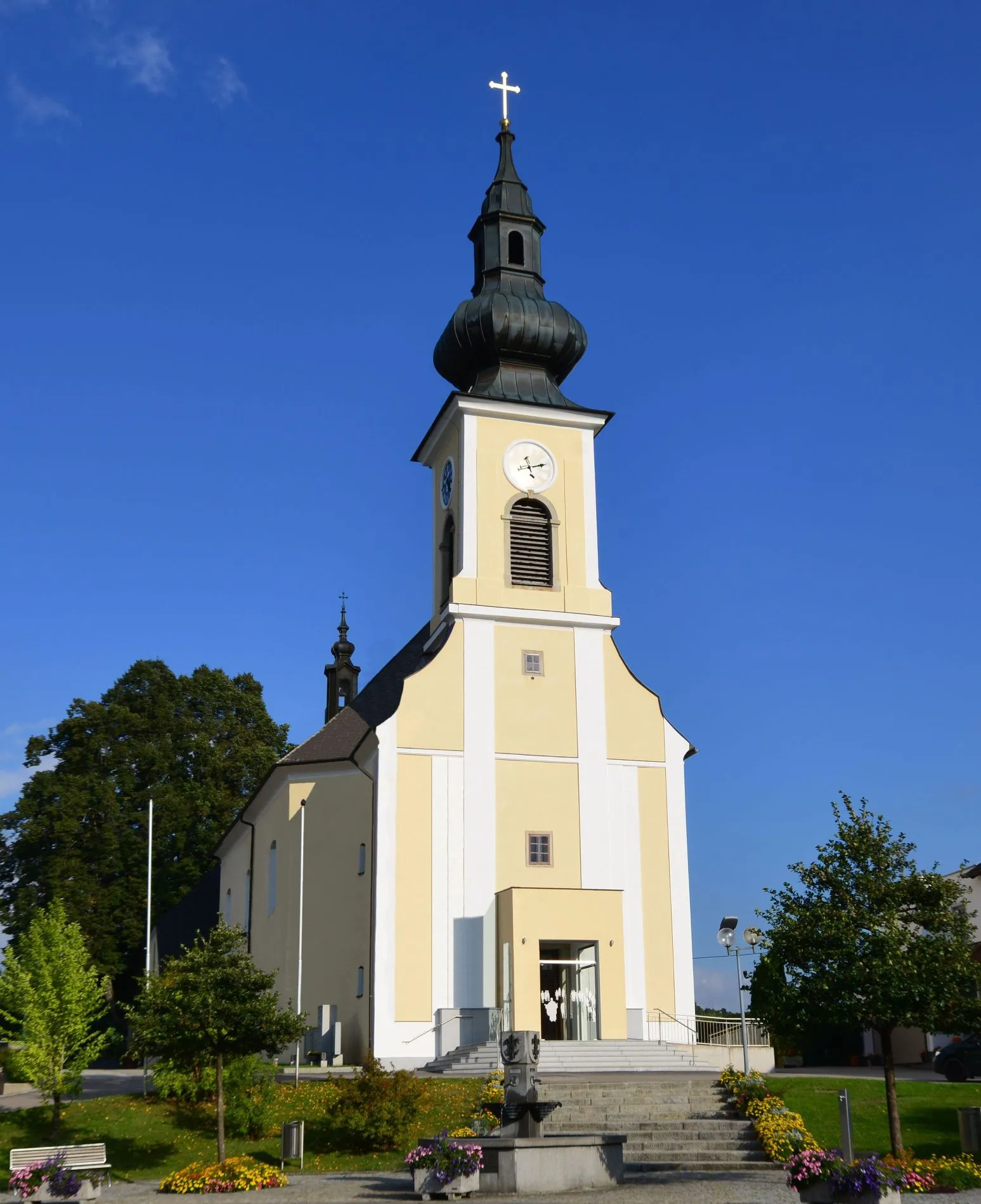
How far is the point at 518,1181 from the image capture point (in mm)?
17812

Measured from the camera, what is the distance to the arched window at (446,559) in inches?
1459

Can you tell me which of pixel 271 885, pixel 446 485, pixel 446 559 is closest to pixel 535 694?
pixel 446 559

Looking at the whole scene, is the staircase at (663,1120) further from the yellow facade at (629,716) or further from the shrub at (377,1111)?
the yellow facade at (629,716)

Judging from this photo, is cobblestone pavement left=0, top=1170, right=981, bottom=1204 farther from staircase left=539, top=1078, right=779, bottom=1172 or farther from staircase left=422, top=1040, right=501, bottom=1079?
staircase left=422, top=1040, right=501, bottom=1079

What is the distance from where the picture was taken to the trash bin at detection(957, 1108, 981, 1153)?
19.2 m

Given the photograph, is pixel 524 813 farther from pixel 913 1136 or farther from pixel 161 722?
pixel 161 722

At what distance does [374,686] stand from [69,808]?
1476 cm

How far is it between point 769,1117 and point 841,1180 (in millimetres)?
5925

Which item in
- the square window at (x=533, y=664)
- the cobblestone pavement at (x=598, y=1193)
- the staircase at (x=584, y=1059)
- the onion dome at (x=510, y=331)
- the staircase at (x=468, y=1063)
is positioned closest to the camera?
the cobblestone pavement at (x=598, y=1193)

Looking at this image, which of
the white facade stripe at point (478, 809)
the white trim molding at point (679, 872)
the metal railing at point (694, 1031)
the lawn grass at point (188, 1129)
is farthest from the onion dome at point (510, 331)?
the lawn grass at point (188, 1129)

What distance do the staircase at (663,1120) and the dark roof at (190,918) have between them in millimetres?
27265

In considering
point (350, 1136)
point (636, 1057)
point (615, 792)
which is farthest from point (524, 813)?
point (350, 1136)

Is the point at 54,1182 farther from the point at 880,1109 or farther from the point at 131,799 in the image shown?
the point at 131,799

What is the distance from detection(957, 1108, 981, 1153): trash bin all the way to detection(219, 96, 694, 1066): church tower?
32.6 ft
